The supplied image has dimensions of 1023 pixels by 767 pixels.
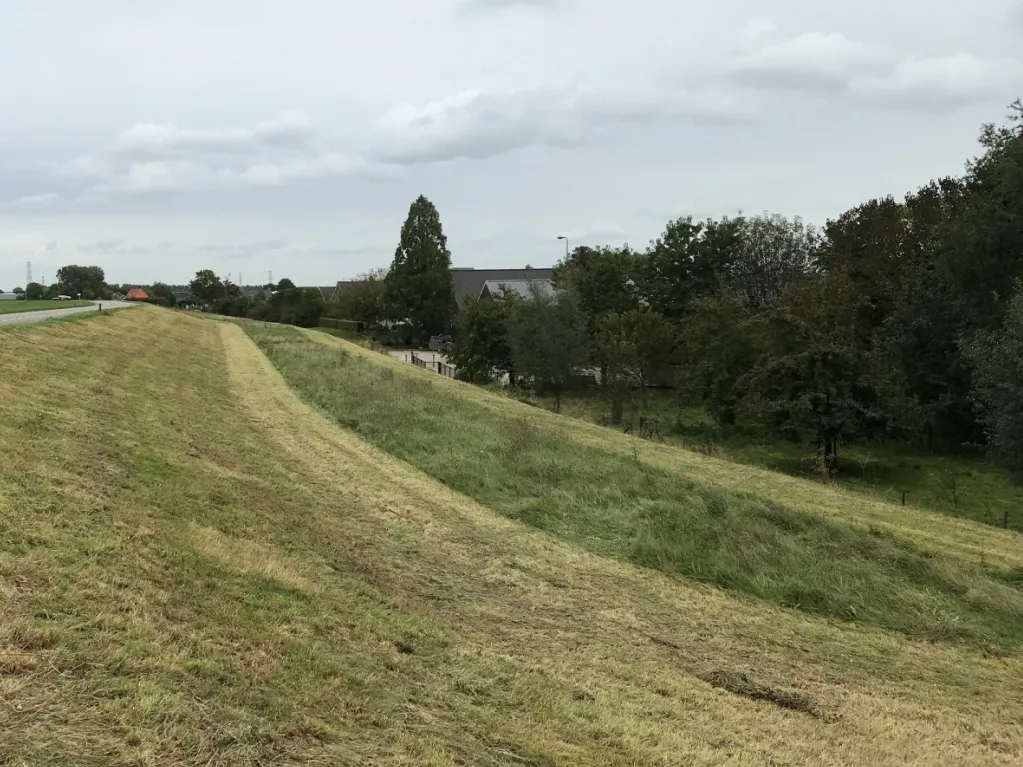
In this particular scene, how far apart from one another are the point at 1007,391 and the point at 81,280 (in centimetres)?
10789

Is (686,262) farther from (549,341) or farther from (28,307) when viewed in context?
(28,307)

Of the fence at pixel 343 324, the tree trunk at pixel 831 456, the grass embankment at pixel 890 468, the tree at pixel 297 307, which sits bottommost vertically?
the grass embankment at pixel 890 468

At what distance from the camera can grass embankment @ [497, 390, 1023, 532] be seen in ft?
64.8

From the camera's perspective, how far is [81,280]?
10038 cm

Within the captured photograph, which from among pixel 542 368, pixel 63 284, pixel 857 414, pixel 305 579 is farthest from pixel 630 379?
pixel 63 284

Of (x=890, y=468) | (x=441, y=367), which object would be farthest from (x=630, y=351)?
(x=441, y=367)

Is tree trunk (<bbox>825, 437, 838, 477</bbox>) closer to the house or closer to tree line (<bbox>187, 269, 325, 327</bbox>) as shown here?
the house

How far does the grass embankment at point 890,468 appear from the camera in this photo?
19.7m

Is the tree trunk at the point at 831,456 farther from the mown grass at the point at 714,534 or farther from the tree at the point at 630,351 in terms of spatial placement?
the mown grass at the point at 714,534

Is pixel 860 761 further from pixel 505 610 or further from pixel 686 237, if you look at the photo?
pixel 686 237

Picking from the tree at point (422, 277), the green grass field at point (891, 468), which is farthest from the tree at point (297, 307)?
the green grass field at point (891, 468)

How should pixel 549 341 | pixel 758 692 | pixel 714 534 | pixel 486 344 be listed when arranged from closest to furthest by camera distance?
pixel 758 692, pixel 714 534, pixel 549 341, pixel 486 344

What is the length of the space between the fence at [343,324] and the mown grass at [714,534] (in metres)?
61.0

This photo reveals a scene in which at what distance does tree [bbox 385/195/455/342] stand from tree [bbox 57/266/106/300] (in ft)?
150
